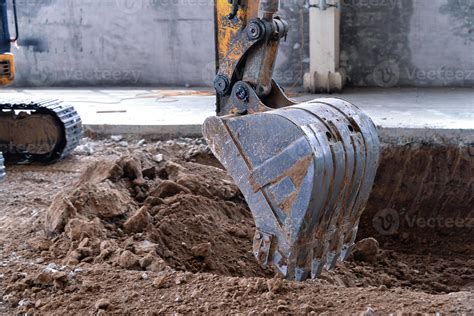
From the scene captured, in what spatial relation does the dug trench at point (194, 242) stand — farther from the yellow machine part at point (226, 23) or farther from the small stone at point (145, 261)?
the yellow machine part at point (226, 23)

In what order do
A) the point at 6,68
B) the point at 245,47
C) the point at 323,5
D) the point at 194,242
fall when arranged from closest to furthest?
the point at 245,47 → the point at 194,242 → the point at 6,68 → the point at 323,5

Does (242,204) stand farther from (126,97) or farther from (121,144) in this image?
(126,97)

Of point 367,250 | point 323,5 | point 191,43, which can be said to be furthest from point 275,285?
point 191,43

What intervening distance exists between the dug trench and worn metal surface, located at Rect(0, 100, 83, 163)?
222mm

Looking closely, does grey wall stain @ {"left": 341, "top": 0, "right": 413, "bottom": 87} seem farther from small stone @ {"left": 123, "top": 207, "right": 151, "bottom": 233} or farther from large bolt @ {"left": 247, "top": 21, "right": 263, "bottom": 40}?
large bolt @ {"left": 247, "top": 21, "right": 263, "bottom": 40}

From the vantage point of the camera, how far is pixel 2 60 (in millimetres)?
6926

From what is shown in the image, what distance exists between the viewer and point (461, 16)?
35.7 feet

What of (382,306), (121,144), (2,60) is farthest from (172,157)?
(382,306)

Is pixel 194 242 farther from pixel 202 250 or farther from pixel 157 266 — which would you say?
pixel 157 266

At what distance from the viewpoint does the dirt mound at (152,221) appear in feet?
13.6

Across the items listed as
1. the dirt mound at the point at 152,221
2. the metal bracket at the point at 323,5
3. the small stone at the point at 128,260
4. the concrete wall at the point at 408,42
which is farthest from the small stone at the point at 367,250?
the concrete wall at the point at 408,42

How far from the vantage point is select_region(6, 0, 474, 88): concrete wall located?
11094 millimetres

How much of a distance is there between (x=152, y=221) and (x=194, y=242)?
1.15ft

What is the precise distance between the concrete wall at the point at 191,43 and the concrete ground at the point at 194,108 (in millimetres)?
619
